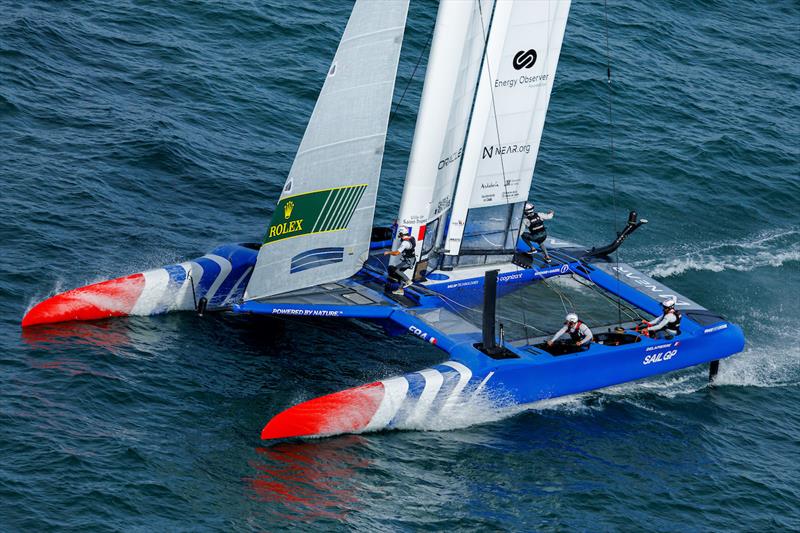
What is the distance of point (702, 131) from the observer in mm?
35312

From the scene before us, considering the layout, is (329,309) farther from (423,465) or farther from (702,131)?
(702,131)

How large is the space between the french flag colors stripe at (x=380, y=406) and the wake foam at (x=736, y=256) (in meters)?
9.15

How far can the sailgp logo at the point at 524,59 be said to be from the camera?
2314cm

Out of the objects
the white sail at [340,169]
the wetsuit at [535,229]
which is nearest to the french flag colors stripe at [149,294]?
the white sail at [340,169]

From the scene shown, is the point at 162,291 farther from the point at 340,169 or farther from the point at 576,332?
the point at 576,332

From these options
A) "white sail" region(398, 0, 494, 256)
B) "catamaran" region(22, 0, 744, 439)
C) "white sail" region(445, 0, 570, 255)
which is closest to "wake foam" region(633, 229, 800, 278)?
"catamaran" region(22, 0, 744, 439)

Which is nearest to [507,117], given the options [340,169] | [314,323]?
[340,169]

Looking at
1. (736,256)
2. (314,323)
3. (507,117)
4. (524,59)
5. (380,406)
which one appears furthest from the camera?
(736,256)

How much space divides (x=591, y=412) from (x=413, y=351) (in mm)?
3743

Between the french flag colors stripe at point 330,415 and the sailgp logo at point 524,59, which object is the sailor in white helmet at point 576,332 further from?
the sailgp logo at point 524,59

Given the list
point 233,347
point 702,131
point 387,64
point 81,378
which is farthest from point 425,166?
point 702,131

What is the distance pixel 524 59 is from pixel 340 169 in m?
4.47

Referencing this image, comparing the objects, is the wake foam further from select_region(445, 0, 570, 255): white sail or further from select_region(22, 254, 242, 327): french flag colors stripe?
select_region(22, 254, 242, 327): french flag colors stripe

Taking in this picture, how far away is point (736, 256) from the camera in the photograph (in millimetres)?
29625
